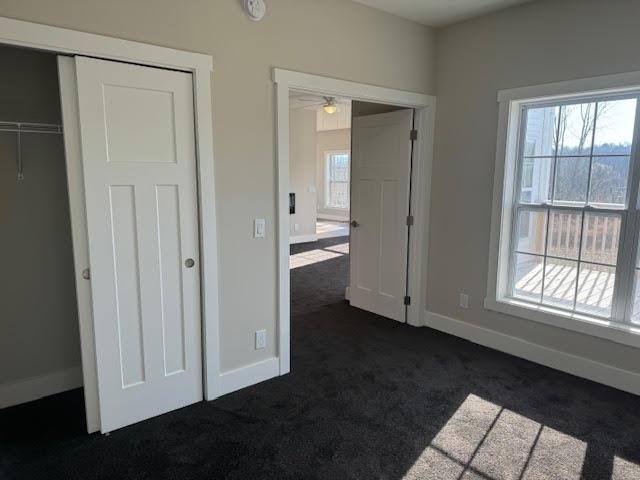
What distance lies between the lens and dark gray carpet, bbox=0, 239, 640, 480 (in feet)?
7.33

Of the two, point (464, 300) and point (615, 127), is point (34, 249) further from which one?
point (615, 127)

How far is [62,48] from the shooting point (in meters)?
2.13

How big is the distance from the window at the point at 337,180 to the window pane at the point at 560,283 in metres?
9.02

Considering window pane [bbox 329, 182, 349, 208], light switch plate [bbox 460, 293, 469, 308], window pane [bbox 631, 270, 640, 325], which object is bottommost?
light switch plate [bbox 460, 293, 469, 308]

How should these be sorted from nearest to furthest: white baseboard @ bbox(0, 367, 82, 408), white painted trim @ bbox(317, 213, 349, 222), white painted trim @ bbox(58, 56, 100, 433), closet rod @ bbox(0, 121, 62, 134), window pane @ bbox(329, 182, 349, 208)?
white painted trim @ bbox(58, 56, 100, 433)
closet rod @ bbox(0, 121, 62, 134)
white baseboard @ bbox(0, 367, 82, 408)
white painted trim @ bbox(317, 213, 349, 222)
window pane @ bbox(329, 182, 349, 208)

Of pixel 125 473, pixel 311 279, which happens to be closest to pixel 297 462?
pixel 125 473

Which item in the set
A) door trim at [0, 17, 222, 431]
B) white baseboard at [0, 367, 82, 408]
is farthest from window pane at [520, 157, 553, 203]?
white baseboard at [0, 367, 82, 408]

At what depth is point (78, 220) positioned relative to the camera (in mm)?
2334

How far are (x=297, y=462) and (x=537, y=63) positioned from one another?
10.3 feet

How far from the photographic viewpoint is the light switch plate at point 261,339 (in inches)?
122

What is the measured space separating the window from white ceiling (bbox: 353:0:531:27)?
341 inches

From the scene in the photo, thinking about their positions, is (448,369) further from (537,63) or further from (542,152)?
(537,63)

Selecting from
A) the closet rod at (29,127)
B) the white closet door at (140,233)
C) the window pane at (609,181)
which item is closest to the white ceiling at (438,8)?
the window pane at (609,181)

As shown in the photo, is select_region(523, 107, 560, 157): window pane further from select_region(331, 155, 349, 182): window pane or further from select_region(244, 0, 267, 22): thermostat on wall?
select_region(331, 155, 349, 182): window pane
